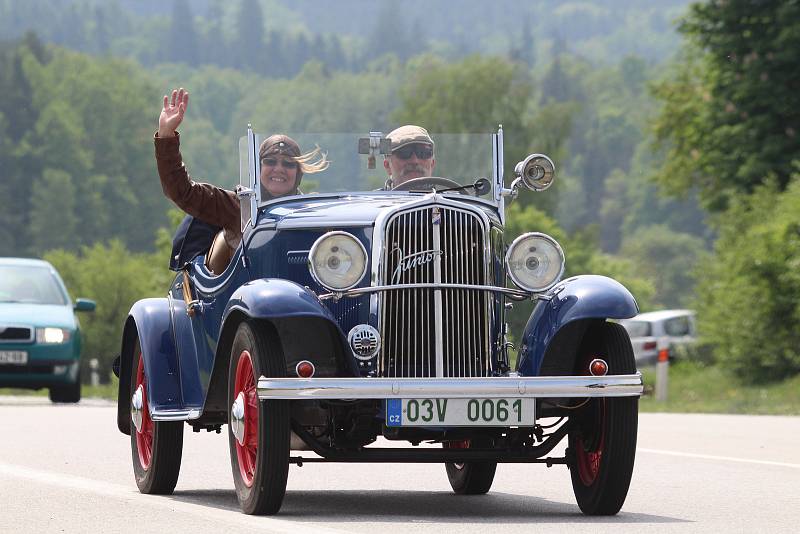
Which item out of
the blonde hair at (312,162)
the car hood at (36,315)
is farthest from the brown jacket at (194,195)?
the car hood at (36,315)

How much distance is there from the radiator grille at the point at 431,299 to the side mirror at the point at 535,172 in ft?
2.44

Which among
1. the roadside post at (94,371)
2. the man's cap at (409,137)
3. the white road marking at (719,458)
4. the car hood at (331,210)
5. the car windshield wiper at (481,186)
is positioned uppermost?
the man's cap at (409,137)

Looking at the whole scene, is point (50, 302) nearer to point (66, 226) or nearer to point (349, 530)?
point (349, 530)

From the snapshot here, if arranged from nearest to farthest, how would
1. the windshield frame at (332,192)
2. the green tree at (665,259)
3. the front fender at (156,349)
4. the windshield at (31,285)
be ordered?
1. the windshield frame at (332,192)
2. the front fender at (156,349)
3. the windshield at (31,285)
4. the green tree at (665,259)

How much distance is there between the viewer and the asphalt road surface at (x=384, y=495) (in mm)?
8930

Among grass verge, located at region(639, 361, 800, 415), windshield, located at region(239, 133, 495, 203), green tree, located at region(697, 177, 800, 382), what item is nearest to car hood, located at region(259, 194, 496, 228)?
windshield, located at region(239, 133, 495, 203)

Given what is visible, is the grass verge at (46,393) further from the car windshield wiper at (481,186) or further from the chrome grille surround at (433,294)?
the chrome grille surround at (433,294)

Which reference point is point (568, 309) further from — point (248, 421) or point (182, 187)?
point (182, 187)

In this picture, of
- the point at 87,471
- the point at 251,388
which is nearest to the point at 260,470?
the point at 251,388

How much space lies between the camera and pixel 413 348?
30.8 ft

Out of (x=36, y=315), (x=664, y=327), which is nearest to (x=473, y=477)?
(x=36, y=315)

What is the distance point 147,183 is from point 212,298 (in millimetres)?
142291

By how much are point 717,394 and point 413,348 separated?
21856 mm

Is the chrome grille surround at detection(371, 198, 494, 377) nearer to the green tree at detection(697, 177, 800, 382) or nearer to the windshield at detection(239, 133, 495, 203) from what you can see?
the windshield at detection(239, 133, 495, 203)
